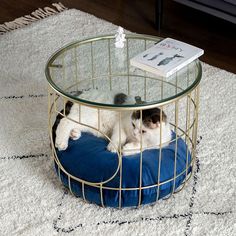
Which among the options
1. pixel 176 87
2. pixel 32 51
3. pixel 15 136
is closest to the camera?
pixel 176 87

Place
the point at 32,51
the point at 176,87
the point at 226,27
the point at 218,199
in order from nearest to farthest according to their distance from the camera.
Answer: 1. the point at 176,87
2. the point at 218,199
3. the point at 32,51
4. the point at 226,27

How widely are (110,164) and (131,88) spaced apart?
23cm

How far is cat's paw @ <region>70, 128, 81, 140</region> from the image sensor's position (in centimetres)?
177

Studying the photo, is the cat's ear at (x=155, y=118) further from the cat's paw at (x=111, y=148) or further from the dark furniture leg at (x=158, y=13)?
the dark furniture leg at (x=158, y=13)

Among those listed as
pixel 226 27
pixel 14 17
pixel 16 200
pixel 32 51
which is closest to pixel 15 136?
pixel 16 200

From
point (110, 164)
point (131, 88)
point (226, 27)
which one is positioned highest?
point (131, 88)

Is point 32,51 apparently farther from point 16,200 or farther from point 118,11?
point 16,200

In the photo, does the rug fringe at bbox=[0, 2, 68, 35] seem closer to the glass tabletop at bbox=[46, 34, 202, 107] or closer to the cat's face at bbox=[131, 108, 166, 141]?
the glass tabletop at bbox=[46, 34, 202, 107]

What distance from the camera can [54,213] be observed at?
1729 mm

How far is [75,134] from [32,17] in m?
1.35

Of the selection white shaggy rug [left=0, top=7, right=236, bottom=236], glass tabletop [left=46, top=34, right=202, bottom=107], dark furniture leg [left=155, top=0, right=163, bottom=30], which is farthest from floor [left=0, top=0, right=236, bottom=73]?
glass tabletop [left=46, top=34, right=202, bottom=107]

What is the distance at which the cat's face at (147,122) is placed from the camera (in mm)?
1652

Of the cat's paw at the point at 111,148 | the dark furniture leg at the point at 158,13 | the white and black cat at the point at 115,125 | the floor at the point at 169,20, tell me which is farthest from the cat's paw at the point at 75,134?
the dark furniture leg at the point at 158,13

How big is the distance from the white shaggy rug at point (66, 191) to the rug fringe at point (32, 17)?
376mm
